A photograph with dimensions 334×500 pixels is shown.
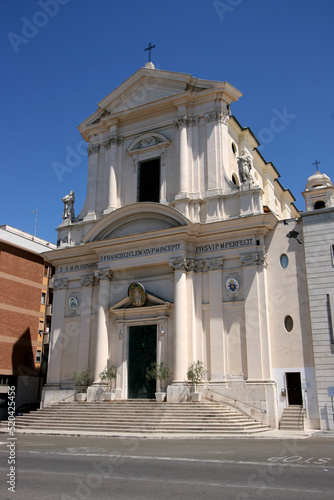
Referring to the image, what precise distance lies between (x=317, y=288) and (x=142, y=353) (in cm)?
965

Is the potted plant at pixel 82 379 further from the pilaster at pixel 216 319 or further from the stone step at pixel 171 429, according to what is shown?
the pilaster at pixel 216 319

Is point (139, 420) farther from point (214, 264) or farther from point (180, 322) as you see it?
point (214, 264)

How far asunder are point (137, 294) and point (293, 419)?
9.91 m

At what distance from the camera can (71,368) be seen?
2814cm

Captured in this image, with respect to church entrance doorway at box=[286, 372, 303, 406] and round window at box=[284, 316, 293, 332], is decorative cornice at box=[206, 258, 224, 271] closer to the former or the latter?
round window at box=[284, 316, 293, 332]

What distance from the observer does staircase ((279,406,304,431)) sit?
21328 millimetres

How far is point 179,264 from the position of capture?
25.0 metres

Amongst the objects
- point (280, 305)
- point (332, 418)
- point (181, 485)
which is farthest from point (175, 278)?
point (181, 485)

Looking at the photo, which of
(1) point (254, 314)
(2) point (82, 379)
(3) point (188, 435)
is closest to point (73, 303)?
(2) point (82, 379)

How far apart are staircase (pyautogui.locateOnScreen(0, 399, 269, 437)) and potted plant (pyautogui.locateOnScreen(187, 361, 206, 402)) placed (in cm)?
54

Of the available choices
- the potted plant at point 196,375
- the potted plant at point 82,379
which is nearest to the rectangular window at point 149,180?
the potted plant at point 196,375

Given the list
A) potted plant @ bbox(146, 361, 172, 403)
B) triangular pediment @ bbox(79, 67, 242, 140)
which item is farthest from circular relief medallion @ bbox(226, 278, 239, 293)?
triangular pediment @ bbox(79, 67, 242, 140)

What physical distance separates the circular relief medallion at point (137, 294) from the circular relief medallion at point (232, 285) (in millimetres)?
4530

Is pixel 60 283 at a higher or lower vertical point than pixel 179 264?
higher
